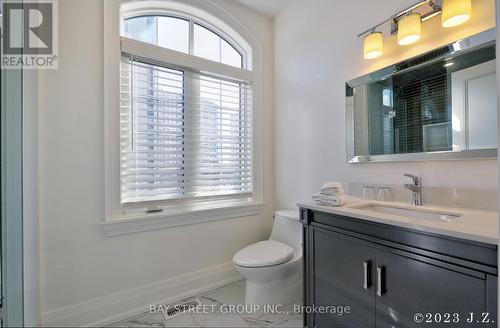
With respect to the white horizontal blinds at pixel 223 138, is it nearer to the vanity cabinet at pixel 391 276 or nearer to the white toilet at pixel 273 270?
the white toilet at pixel 273 270

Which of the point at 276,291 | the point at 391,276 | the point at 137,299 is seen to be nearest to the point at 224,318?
the point at 276,291

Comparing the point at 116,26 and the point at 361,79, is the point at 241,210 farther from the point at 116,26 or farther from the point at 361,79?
the point at 116,26

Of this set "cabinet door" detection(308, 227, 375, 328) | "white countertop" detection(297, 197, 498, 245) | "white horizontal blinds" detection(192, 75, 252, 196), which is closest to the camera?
"white countertop" detection(297, 197, 498, 245)

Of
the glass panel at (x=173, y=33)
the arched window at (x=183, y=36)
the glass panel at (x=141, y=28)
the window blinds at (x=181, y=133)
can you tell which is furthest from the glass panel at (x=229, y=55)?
the glass panel at (x=141, y=28)

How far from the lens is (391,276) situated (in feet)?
3.42

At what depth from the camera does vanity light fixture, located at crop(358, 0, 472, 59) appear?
45.6 inches

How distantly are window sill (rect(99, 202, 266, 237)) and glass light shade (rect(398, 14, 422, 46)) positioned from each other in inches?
65.5

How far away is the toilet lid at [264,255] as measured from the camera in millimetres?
1643

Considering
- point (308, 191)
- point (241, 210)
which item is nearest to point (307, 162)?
point (308, 191)

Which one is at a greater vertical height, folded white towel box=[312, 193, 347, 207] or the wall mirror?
the wall mirror

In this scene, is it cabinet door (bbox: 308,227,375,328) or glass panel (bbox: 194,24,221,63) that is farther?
glass panel (bbox: 194,24,221,63)

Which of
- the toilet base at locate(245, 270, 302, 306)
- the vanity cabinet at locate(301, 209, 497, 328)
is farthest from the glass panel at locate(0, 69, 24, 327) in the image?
the vanity cabinet at locate(301, 209, 497, 328)

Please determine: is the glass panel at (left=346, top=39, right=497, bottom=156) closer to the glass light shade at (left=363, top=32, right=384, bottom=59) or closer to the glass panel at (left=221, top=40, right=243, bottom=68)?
the glass light shade at (left=363, top=32, right=384, bottom=59)

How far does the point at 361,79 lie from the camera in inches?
65.2
